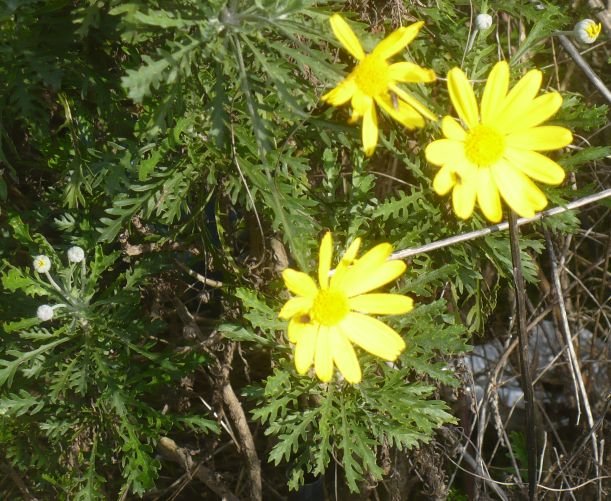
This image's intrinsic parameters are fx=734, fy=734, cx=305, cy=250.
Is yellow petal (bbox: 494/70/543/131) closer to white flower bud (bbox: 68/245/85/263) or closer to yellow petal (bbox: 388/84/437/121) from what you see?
yellow petal (bbox: 388/84/437/121)

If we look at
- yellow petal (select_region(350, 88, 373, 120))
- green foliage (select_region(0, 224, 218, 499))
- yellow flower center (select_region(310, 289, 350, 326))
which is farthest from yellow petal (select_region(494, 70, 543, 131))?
green foliage (select_region(0, 224, 218, 499))

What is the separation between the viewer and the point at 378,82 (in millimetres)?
1551

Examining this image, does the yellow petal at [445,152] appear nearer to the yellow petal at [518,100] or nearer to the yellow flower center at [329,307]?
the yellow petal at [518,100]

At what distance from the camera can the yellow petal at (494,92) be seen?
1.59 m

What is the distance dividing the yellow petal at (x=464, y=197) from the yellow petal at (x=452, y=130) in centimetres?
10

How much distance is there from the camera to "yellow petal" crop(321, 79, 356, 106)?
1.50 m

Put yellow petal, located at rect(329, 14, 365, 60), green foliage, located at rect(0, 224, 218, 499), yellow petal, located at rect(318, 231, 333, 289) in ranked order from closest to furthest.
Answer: yellow petal, located at rect(329, 14, 365, 60) < yellow petal, located at rect(318, 231, 333, 289) < green foliage, located at rect(0, 224, 218, 499)

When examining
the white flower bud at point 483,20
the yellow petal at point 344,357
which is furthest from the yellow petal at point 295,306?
the white flower bud at point 483,20

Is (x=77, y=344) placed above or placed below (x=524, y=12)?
below

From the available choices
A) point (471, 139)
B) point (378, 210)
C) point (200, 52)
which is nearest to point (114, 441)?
point (378, 210)

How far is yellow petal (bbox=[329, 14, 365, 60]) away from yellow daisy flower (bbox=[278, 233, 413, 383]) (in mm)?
404

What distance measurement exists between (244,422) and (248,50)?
112 centimetres

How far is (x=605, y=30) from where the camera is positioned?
89.2 inches

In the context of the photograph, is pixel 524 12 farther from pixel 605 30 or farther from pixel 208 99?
pixel 208 99
